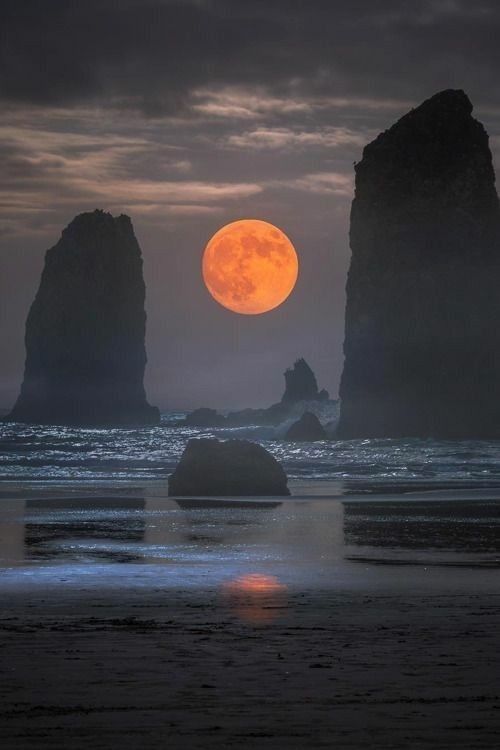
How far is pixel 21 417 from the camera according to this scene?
170500 millimetres

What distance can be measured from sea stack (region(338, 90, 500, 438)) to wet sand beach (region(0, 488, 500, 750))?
306ft

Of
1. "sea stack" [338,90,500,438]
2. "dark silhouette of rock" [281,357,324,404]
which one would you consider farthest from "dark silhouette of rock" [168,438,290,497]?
"dark silhouette of rock" [281,357,324,404]

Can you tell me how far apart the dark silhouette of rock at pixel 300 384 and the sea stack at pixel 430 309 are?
49.9m

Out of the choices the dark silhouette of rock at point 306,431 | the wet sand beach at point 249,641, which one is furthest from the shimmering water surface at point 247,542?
the dark silhouette of rock at point 306,431

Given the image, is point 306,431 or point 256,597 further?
point 306,431

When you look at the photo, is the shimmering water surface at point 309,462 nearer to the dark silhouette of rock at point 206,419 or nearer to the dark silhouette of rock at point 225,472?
the dark silhouette of rock at point 225,472

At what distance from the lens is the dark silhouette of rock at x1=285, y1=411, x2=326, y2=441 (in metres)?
102

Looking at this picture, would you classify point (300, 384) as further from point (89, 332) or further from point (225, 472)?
point (225, 472)

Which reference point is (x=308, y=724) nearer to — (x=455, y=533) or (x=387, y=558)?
(x=387, y=558)

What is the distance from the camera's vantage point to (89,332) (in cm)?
17688

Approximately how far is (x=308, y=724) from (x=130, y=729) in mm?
1043

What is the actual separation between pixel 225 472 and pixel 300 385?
132 metres

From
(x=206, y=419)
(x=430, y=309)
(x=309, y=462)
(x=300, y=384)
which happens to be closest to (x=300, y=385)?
(x=300, y=384)

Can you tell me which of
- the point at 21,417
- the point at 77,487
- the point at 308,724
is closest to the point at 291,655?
the point at 308,724
